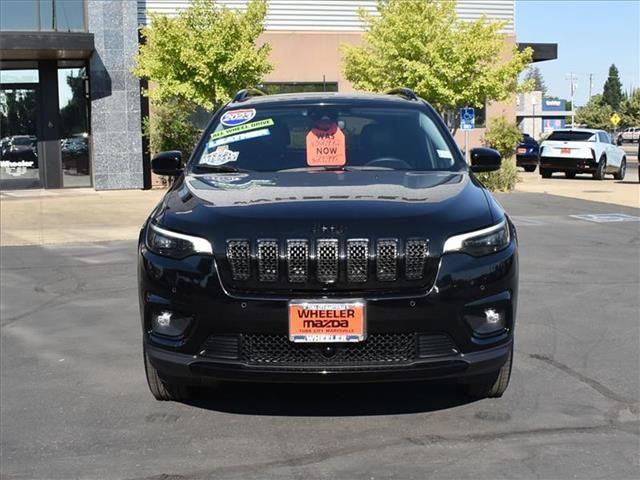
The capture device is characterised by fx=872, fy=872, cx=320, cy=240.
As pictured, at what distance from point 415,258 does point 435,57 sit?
1841 cm

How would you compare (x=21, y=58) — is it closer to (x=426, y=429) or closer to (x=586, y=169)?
(x=586, y=169)

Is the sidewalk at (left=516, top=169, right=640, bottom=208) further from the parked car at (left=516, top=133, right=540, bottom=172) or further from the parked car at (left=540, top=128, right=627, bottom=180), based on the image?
the parked car at (left=516, top=133, right=540, bottom=172)

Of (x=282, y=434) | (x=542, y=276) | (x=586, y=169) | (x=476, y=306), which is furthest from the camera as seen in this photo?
(x=586, y=169)

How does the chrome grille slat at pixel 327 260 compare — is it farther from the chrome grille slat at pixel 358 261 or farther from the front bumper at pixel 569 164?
the front bumper at pixel 569 164

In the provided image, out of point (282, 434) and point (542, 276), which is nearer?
point (282, 434)

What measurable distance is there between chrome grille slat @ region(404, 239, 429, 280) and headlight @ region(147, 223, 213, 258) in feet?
3.03

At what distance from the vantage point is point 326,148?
17.9 feet

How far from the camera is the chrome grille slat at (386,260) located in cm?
405

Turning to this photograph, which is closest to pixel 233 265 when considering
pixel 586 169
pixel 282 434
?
pixel 282 434

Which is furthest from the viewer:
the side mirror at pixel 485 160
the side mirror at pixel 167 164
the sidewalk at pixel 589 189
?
the sidewalk at pixel 589 189

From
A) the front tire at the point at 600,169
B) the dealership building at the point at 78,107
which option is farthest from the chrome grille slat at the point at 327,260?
the front tire at the point at 600,169

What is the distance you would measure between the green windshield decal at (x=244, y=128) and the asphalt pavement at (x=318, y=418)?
1628 millimetres

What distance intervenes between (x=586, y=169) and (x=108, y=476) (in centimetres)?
2588

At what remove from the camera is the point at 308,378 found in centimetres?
414
